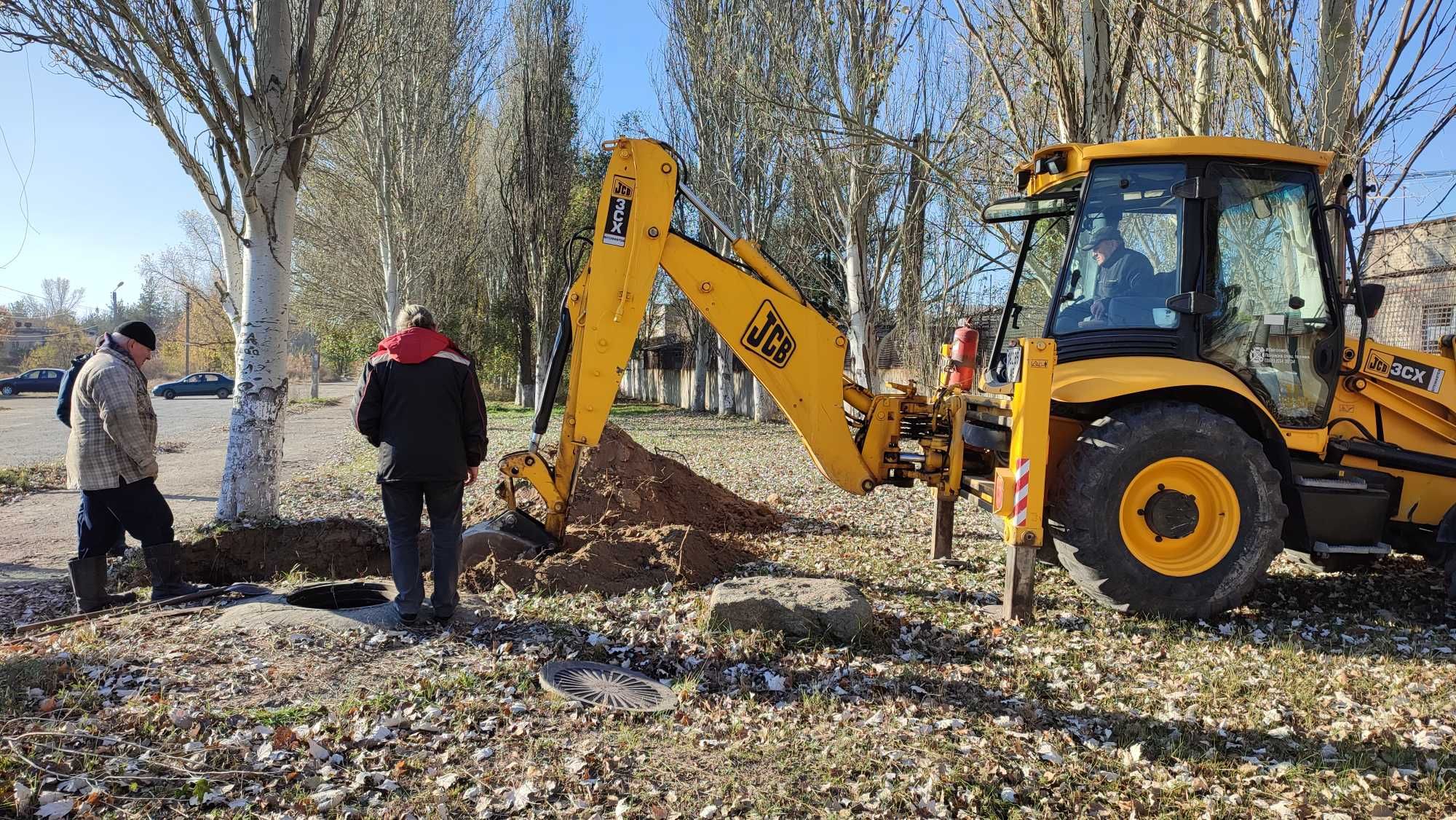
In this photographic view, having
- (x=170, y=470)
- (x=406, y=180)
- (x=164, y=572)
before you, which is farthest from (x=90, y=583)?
(x=406, y=180)

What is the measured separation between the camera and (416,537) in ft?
15.9

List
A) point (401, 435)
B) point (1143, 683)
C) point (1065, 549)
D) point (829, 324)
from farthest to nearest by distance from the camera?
point (829, 324), point (1065, 549), point (401, 435), point (1143, 683)

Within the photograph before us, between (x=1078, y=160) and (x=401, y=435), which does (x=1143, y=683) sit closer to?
(x=1078, y=160)

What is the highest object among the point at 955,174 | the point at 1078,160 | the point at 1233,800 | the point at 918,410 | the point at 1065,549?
the point at 955,174

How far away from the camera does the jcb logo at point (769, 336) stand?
587cm

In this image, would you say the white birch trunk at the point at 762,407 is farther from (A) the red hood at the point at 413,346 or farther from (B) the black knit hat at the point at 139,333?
(A) the red hood at the point at 413,346

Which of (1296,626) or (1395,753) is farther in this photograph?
(1296,626)

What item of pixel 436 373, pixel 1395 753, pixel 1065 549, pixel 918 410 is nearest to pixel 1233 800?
pixel 1395 753

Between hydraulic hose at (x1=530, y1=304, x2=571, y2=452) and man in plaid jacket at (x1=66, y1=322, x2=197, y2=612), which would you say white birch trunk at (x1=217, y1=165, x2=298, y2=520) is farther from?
hydraulic hose at (x1=530, y1=304, x2=571, y2=452)

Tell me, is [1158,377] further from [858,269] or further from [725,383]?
[725,383]

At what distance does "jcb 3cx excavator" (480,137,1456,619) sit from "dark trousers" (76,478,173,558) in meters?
2.30

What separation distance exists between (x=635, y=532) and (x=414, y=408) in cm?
265

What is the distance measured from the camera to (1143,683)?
4.36m

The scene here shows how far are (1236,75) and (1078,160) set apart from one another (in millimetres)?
6525
